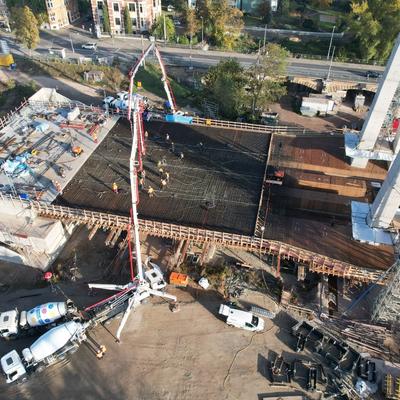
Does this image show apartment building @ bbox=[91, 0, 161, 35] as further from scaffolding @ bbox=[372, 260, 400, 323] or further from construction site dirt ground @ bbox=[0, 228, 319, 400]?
scaffolding @ bbox=[372, 260, 400, 323]

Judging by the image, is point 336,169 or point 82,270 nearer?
point 82,270

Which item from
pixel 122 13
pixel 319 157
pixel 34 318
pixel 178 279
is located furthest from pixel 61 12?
pixel 34 318

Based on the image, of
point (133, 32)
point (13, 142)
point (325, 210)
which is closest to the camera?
point (325, 210)

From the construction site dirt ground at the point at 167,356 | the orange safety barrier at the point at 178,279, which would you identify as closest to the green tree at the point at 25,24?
the construction site dirt ground at the point at 167,356

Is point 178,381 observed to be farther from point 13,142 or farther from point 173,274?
point 13,142

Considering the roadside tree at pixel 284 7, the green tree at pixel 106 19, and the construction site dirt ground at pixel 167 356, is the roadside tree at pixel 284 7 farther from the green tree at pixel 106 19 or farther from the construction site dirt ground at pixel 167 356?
the construction site dirt ground at pixel 167 356

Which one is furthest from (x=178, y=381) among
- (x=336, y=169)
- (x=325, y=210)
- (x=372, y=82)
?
(x=372, y=82)
